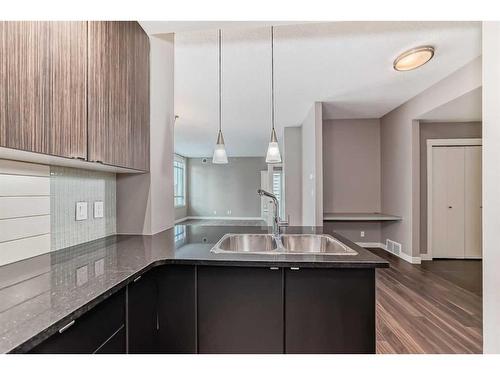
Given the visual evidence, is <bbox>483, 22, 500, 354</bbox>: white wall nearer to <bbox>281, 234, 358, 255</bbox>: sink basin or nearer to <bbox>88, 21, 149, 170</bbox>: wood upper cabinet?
<bbox>281, 234, 358, 255</bbox>: sink basin

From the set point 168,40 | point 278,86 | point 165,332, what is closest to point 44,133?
point 165,332

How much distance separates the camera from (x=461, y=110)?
388cm

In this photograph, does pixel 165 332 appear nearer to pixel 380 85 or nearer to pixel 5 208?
pixel 5 208

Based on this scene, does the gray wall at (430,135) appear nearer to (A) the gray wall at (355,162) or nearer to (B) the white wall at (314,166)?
(A) the gray wall at (355,162)

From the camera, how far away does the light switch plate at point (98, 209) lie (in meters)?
1.78

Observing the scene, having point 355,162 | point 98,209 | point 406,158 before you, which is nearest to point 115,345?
point 98,209

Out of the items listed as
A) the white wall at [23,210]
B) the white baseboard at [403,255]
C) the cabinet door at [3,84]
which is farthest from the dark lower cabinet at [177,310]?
the white baseboard at [403,255]

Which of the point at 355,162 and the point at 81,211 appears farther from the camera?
the point at 355,162

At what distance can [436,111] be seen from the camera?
3.90 m

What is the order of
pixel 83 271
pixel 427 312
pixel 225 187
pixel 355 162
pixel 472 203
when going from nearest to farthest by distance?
1. pixel 83 271
2. pixel 427 312
3. pixel 472 203
4. pixel 355 162
5. pixel 225 187

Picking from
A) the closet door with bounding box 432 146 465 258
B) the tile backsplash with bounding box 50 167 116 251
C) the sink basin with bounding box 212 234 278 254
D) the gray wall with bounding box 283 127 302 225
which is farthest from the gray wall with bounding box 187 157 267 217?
the tile backsplash with bounding box 50 167 116 251

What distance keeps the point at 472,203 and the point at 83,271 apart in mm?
5529

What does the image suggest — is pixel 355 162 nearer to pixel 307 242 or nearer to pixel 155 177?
pixel 307 242

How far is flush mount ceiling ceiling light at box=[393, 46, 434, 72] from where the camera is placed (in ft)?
9.02
